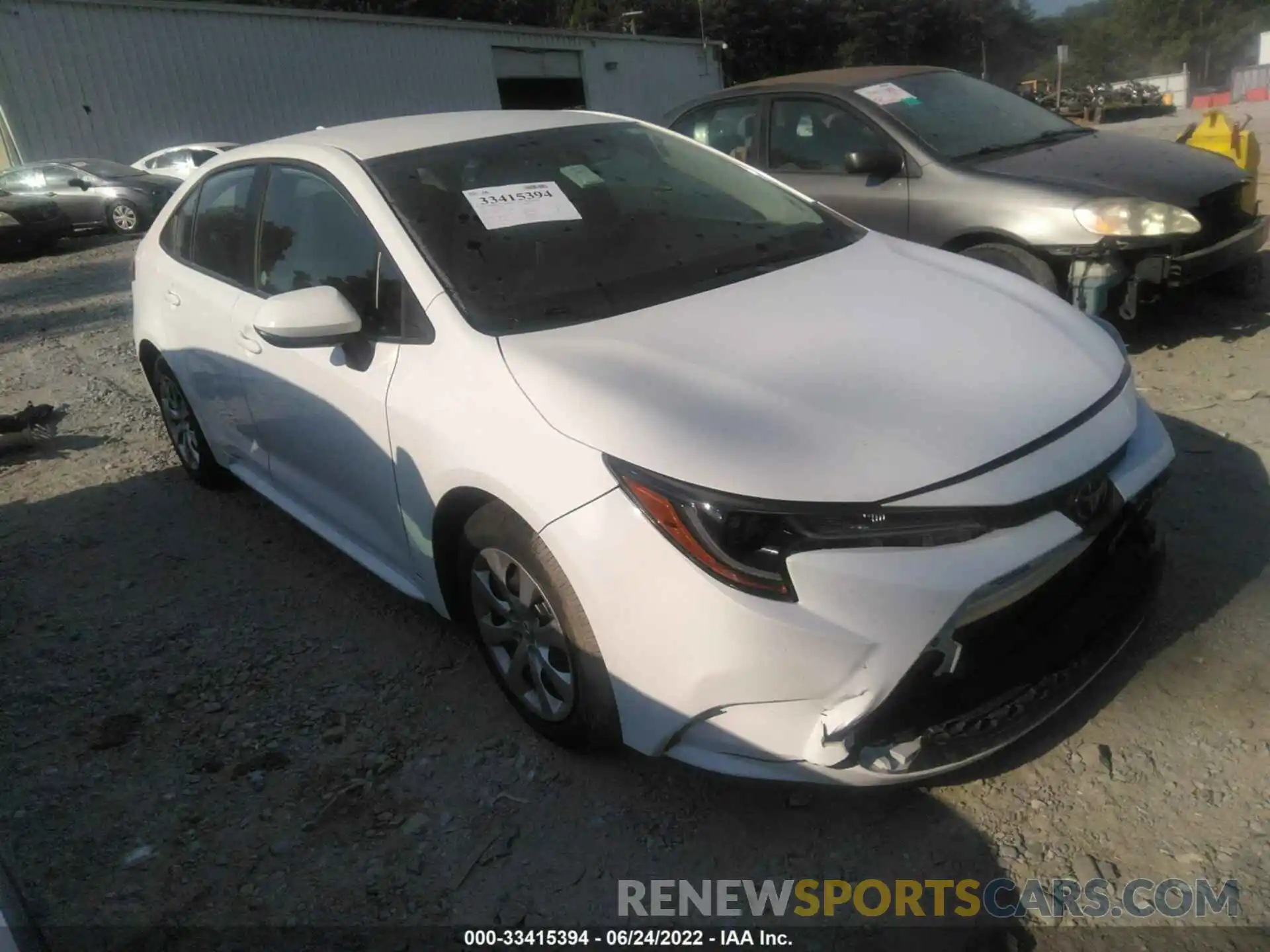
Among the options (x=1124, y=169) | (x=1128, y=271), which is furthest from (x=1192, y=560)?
(x=1124, y=169)

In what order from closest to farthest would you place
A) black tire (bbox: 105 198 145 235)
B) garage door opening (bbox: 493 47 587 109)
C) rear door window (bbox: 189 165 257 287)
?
rear door window (bbox: 189 165 257 287) → black tire (bbox: 105 198 145 235) → garage door opening (bbox: 493 47 587 109)

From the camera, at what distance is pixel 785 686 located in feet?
A: 6.54

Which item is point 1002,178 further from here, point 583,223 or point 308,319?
point 308,319

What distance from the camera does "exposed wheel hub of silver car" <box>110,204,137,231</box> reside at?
1512cm

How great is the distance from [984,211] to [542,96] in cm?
2934

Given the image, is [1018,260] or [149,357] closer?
[149,357]

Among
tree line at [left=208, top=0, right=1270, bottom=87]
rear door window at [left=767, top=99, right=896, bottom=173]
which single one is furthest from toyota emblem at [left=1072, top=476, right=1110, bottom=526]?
tree line at [left=208, top=0, right=1270, bottom=87]

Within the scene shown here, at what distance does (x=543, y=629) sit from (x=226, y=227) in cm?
230

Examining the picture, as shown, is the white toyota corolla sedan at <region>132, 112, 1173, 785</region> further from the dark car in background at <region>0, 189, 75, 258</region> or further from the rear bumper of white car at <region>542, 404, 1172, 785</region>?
the dark car in background at <region>0, 189, 75, 258</region>

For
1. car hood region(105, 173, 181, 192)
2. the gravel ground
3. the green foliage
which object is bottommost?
the green foliage

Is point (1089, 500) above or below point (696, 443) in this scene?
below

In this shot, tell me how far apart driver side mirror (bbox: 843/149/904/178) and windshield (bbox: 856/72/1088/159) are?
0.18 metres

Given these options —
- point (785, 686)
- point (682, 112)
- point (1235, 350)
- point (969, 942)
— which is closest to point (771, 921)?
point (969, 942)

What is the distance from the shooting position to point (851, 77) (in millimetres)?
5668
